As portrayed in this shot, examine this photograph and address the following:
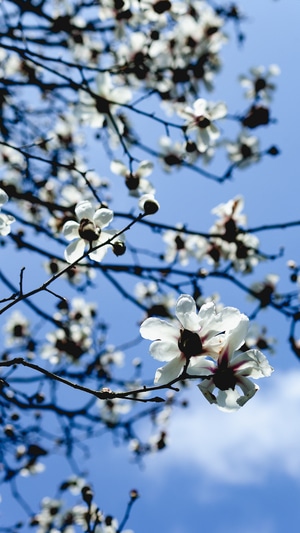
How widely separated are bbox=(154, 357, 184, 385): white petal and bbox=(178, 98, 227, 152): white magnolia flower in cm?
148

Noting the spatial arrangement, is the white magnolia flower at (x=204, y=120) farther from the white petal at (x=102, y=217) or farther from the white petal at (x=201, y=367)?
the white petal at (x=201, y=367)

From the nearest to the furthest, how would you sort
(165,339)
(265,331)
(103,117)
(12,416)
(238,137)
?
1. (165,339)
2. (103,117)
3. (12,416)
4. (265,331)
5. (238,137)

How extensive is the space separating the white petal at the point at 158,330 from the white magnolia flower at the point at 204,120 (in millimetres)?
1452

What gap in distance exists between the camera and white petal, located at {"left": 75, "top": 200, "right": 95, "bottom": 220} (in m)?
1.44

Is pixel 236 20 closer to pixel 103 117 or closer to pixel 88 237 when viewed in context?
pixel 103 117

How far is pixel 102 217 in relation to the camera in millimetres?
1436

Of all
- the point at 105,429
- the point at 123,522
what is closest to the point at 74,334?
the point at 105,429

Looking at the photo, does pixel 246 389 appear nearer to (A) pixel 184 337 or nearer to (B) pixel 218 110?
(A) pixel 184 337

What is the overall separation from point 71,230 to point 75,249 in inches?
2.4

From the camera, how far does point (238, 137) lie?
4.18m

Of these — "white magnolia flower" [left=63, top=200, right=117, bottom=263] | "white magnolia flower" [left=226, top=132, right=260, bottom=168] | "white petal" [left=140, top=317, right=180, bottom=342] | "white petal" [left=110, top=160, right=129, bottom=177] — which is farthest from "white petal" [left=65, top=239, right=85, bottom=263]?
"white magnolia flower" [left=226, top=132, right=260, bottom=168]

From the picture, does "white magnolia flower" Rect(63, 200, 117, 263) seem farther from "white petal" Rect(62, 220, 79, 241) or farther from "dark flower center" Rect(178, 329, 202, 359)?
"dark flower center" Rect(178, 329, 202, 359)

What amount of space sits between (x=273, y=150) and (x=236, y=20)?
145 centimetres

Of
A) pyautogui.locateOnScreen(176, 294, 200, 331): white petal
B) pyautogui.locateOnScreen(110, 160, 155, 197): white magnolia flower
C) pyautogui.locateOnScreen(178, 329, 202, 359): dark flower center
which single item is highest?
pyautogui.locateOnScreen(110, 160, 155, 197): white magnolia flower
